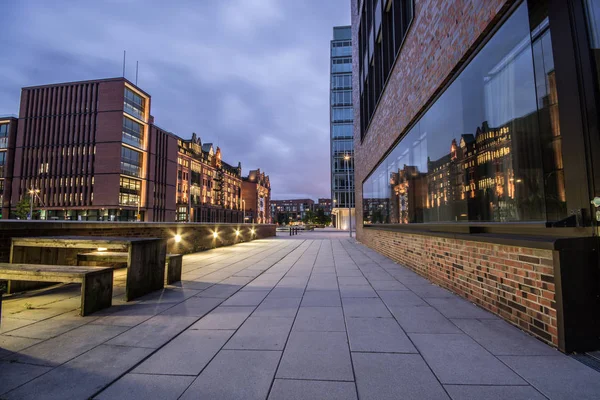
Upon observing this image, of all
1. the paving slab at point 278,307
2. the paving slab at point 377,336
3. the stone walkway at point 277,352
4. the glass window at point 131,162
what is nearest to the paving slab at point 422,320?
the stone walkway at point 277,352

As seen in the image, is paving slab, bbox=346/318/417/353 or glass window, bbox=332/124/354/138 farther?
glass window, bbox=332/124/354/138

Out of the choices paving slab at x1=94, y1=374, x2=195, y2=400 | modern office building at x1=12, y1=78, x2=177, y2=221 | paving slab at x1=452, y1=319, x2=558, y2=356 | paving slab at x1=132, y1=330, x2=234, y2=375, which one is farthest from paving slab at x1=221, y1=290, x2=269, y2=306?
modern office building at x1=12, y1=78, x2=177, y2=221

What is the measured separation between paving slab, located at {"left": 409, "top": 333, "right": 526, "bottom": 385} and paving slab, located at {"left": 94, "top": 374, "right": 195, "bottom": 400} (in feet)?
6.97

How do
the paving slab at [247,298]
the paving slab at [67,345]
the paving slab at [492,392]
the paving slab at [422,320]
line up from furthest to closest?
the paving slab at [247,298] → the paving slab at [422,320] → the paving slab at [67,345] → the paving slab at [492,392]

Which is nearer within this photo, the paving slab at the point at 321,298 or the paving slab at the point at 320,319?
the paving slab at the point at 320,319

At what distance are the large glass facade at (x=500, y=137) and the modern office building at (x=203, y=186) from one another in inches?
3080

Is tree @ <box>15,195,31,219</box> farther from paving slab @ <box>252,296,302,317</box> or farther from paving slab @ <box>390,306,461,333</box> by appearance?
paving slab @ <box>390,306,461,333</box>

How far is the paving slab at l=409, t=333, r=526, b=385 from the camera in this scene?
238 cm

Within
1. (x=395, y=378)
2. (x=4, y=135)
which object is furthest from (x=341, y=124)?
(x=4, y=135)

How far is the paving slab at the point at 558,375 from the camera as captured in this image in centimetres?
216

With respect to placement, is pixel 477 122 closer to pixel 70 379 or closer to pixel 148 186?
pixel 70 379

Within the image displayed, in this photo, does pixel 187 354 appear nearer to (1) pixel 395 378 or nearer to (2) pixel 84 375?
(2) pixel 84 375

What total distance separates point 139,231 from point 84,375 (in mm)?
7103

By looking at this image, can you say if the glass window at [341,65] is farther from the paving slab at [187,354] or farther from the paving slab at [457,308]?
the paving slab at [187,354]
